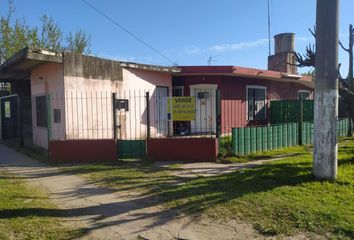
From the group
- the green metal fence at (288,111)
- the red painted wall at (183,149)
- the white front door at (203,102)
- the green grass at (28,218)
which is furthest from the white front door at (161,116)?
the green grass at (28,218)

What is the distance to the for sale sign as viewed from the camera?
9.34m

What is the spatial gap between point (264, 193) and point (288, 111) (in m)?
10.7

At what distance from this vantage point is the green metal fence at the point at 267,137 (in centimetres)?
933

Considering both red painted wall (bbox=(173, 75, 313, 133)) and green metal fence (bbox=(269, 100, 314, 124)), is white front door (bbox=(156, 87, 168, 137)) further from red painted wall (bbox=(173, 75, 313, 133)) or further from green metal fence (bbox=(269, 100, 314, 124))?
green metal fence (bbox=(269, 100, 314, 124))

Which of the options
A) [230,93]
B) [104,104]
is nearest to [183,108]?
[104,104]

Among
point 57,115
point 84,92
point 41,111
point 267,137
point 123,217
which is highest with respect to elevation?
point 84,92

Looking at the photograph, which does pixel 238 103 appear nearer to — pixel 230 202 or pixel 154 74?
pixel 154 74

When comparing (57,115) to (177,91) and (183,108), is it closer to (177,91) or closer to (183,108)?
(183,108)

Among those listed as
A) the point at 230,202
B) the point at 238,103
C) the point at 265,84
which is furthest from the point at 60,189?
the point at 265,84

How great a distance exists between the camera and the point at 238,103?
14.6 m

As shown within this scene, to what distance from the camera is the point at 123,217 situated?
4836 millimetres

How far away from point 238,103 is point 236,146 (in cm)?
569

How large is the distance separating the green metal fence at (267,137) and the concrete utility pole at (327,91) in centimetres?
314

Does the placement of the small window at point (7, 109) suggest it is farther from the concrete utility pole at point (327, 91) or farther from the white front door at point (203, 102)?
the concrete utility pole at point (327, 91)
